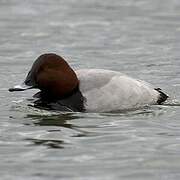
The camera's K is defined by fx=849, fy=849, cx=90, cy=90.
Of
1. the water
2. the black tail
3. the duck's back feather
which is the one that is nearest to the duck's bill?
the water

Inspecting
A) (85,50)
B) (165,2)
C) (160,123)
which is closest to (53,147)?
(160,123)

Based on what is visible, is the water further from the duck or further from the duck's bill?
the duck's bill

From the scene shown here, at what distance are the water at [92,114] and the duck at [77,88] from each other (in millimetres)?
122

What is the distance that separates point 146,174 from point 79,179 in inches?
23.1

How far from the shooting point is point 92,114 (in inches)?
365

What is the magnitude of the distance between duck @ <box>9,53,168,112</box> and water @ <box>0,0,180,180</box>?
0.40 feet

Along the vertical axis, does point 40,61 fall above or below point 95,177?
above

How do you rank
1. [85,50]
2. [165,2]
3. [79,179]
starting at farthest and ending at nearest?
1. [165,2]
2. [85,50]
3. [79,179]

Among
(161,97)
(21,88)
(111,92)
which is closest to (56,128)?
(21,88)

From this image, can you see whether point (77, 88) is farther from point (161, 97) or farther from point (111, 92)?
point (161, 97)

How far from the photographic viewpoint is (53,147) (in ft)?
26.2

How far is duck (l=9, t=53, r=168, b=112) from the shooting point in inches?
368

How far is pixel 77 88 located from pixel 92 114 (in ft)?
1.19

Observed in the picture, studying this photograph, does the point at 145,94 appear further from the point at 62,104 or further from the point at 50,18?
the point at 50,18
